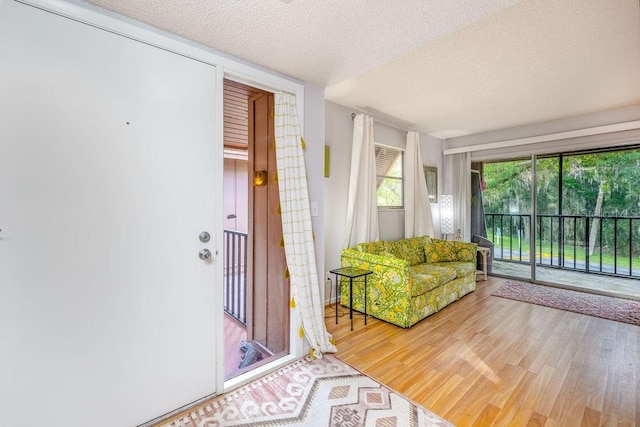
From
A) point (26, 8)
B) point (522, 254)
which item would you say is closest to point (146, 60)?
point (26, 8)

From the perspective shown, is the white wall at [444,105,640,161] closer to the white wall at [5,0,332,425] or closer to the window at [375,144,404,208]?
the window at [375,144,404,208]

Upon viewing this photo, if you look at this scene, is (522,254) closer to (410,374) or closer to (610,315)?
(610,315)

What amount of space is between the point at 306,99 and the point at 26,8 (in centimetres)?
155

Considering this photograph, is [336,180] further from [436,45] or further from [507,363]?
[507,363]

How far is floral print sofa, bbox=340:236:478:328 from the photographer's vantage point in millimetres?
2744

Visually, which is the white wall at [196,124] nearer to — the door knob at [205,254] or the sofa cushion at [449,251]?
the door knob at [205,254]

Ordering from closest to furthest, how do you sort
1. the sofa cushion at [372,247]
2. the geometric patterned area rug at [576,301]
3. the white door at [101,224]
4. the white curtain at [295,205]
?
the white door at [101,224]
the white curtain at [295,205]
the geometric patterned area rug at [576,301]
the sofa cushion at [372,247]

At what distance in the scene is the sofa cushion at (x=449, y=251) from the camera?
3904 millimetres

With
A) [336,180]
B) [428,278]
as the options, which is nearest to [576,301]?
[428,278]

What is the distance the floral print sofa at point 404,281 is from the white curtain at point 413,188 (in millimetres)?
429

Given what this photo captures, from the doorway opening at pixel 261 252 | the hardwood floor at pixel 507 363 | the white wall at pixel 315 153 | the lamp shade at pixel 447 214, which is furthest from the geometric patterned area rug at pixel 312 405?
the lamp shade at pixel 447 214

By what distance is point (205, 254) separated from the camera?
1693mm

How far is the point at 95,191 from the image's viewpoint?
4.49 feet

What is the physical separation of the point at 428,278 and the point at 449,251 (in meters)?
1.33
